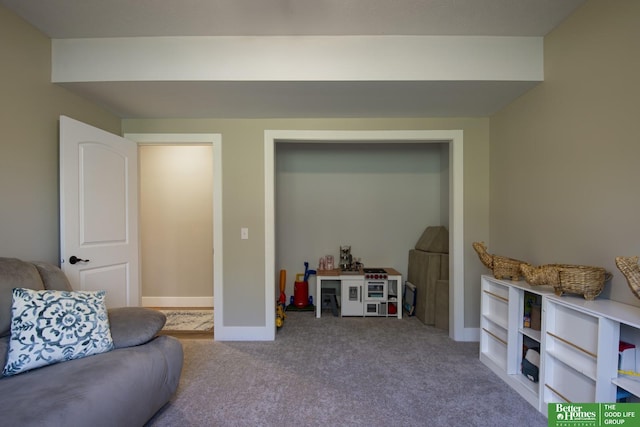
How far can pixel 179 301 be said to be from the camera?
408 centimetres

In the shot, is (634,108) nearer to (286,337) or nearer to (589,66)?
(589,66)

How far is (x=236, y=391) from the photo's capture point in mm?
2010

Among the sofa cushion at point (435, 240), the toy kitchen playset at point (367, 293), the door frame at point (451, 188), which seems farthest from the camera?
Result: the toy kitchen playset at point (367, 293)

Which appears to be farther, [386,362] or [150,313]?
[386,362]

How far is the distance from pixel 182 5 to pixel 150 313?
1999mm

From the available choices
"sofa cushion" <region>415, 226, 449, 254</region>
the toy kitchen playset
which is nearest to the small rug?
the toy kitchen playset

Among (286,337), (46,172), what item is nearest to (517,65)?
(286,337)

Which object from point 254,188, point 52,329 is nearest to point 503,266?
point 254,188

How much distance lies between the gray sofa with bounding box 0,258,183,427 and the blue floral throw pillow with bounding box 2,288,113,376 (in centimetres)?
4

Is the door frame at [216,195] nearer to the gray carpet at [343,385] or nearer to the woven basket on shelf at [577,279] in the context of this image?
the gray carpet at [343,385]

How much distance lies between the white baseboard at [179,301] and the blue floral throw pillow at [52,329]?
8.39 ft

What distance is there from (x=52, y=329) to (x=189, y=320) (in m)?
2.13

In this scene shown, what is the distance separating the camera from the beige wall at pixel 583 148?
1.54 m

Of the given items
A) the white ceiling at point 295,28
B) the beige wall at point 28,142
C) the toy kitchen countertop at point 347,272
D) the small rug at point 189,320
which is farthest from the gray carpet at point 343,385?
the white ceiling at point 295,28
